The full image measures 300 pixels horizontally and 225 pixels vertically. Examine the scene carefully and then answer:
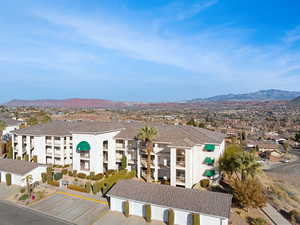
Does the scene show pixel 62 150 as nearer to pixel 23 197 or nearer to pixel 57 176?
pixel 57 176

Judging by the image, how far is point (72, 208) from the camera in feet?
90.1

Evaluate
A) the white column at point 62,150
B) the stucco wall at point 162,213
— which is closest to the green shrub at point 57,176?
the white column at point 62,150

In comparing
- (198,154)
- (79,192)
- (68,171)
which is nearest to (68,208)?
(79,192)

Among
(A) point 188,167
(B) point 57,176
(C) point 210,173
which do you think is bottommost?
(B) point 57,176

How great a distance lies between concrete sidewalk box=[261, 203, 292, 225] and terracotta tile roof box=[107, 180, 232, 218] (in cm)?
665

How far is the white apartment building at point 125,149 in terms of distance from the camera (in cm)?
3406

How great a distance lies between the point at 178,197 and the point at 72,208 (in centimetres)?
1426

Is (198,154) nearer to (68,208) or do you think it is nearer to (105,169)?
(105,169)

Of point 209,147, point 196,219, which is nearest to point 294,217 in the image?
point 209,147

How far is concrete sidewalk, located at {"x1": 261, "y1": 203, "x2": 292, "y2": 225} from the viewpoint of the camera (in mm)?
24980

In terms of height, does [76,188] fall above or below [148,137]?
below

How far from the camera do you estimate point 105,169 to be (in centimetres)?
4128

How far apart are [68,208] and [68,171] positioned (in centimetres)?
1370

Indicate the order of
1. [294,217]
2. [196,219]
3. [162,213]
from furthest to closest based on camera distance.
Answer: [294,217] < [162,213] < [196,219]
